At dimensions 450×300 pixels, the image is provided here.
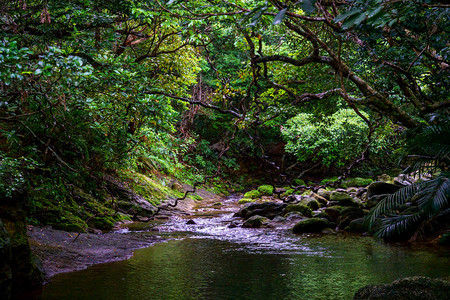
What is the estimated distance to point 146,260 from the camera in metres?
5.40

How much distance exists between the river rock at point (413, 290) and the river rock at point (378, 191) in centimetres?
674

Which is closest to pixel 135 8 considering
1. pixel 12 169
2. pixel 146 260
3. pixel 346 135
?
pixel 12 169

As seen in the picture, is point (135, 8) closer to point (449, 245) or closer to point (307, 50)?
point (307, 50)

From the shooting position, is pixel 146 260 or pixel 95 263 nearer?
pixel 95 263

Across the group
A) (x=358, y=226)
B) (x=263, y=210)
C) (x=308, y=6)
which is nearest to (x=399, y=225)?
(x=358, y=226)

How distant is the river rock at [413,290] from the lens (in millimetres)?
2877

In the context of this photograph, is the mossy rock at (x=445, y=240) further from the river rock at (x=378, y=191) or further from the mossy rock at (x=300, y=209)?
the mossy rock at (x=300, y=209)

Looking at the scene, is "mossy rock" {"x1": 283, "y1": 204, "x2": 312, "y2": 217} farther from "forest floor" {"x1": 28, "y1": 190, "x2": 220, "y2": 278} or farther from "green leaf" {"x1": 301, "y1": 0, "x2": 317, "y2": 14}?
"green leaf" {"x1": 301, "y1": 0, "x2": 317, "y2": 14}

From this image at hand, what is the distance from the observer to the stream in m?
3.76

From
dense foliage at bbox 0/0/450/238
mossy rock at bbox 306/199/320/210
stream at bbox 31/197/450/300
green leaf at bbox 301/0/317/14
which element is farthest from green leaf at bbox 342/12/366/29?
mossy rock at bbox 306/199/320/210

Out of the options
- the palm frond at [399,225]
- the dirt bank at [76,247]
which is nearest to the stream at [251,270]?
the dirt bank at [76,247]

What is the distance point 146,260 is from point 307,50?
19.3ft

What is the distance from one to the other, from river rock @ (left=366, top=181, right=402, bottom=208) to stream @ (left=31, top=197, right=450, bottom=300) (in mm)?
2006

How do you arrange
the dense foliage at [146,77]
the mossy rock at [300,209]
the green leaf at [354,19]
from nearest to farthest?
the green leaf at [354,19], the dense foliage at [146,77], the mossy rock at [300,209]
